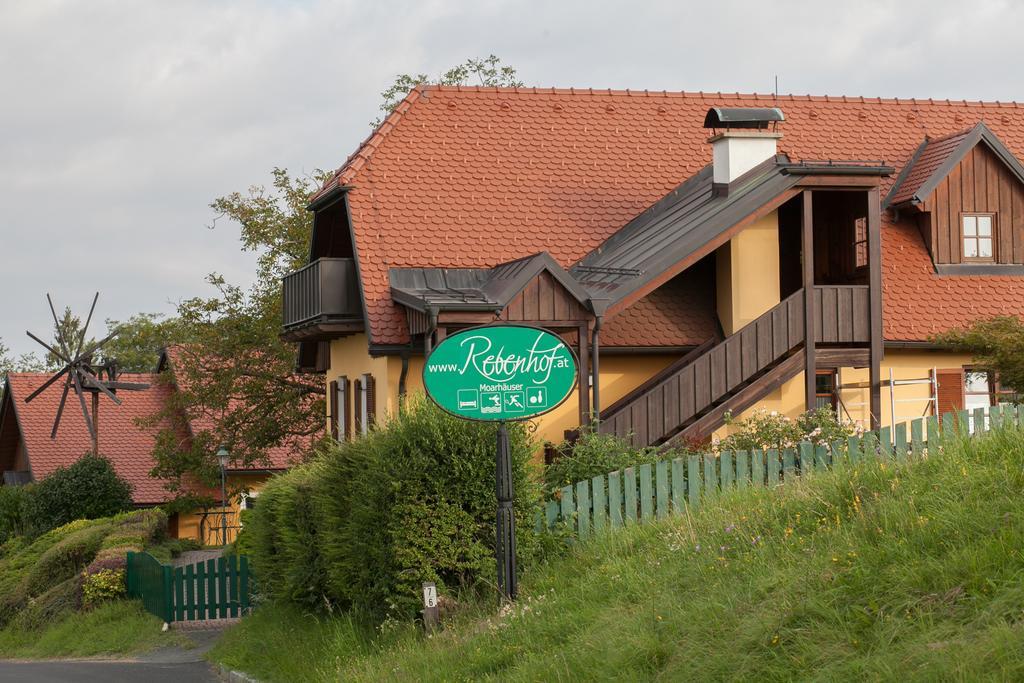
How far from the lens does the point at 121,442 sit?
5278cm

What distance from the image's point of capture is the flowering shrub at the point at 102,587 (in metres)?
27.7

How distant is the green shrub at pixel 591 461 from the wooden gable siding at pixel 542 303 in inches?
146

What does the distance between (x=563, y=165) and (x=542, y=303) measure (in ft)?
20.0

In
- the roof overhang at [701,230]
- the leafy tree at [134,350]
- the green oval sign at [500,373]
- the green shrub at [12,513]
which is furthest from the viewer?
the leafy tree at [134,350]

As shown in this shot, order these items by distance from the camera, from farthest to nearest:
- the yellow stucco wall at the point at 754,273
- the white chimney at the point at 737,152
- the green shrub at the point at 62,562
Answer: the green shrub at the point at 62,562, the white chimney at the point at 737,152, the yellow stucco wall at the point at 754,273

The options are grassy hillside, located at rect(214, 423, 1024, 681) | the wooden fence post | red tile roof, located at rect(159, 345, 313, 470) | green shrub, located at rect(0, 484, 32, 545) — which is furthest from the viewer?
green shrub, located at rect(0, 484, 32, 545)

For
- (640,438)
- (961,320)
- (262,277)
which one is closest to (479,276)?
(640,438)

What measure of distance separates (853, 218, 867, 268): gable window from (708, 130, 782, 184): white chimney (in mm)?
2061

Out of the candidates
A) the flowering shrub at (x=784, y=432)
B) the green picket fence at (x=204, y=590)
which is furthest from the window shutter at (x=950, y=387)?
the green picket fence at (x=204, y=590)

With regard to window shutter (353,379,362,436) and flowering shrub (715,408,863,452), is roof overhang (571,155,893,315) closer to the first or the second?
flowering shrub (715,408,863,452)


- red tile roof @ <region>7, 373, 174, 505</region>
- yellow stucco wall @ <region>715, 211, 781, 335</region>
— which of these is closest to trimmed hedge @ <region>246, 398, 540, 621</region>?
yellow stucco wall @ <region>715, 211, 781, 335</region>

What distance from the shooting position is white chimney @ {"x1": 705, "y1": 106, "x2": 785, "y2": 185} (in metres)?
24.6

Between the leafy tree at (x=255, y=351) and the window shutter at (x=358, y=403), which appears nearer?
the window shutter at (x=358, y=403)

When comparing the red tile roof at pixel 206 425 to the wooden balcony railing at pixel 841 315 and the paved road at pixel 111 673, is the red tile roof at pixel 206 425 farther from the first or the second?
the wooden balcony railing at pixel 841 315
